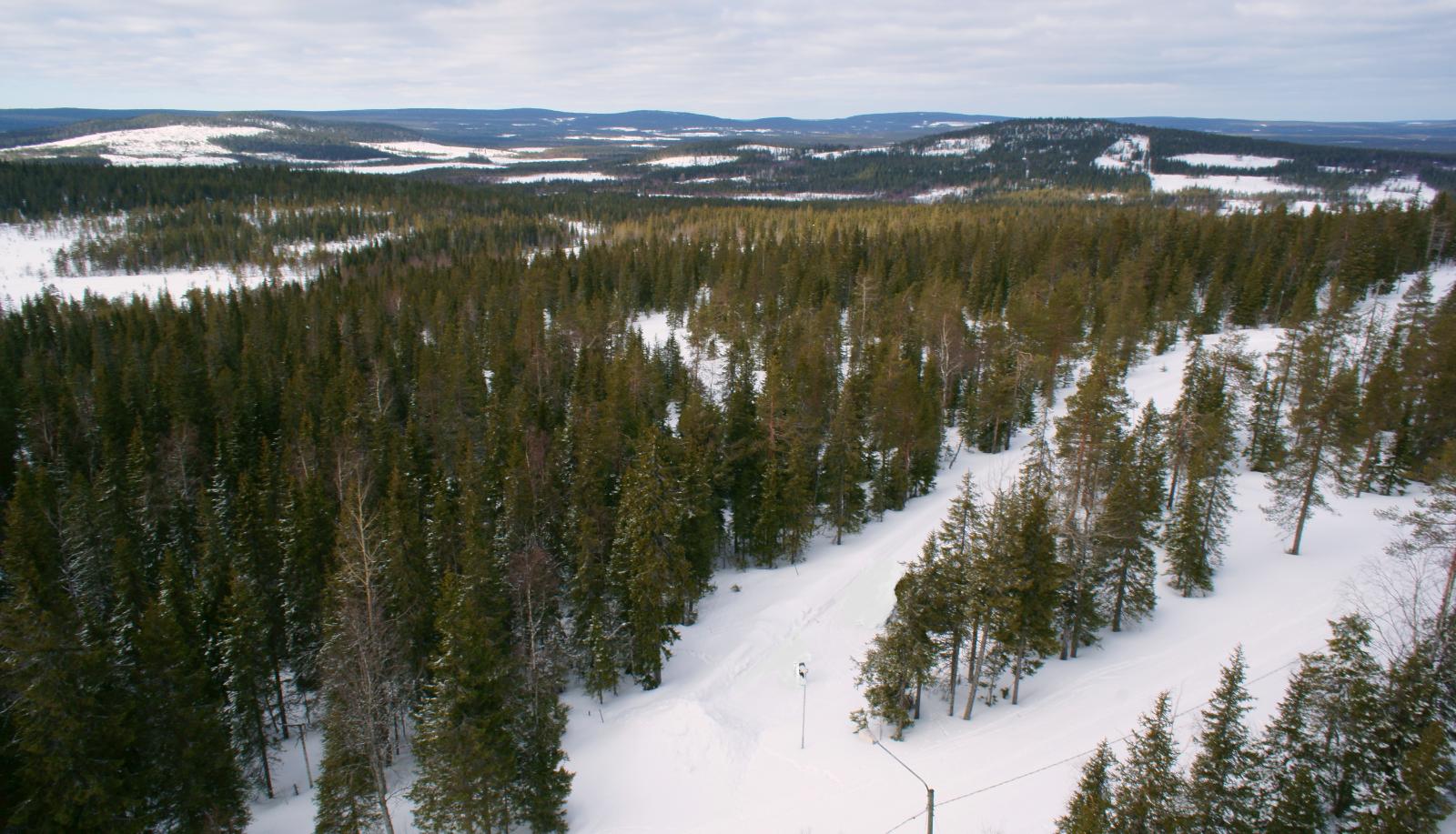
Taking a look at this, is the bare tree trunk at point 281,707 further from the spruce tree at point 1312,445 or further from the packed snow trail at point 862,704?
the spruce tree at point 1312,445

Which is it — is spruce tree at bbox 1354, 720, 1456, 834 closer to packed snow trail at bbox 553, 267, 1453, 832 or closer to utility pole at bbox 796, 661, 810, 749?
packed snow trail at bbox 553, 267, 1453, 832

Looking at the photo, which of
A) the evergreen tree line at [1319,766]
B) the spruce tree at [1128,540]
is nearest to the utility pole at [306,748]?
the evergreen tree line at [1319,766]

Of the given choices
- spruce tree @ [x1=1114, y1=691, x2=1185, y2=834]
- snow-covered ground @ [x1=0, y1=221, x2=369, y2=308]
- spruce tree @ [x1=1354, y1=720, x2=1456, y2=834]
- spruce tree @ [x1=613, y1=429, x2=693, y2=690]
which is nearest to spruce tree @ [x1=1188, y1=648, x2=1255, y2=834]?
spruce tree @ [x1=1114, y1=691, x2=1185, y2=834]

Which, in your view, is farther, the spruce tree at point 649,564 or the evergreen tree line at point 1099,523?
the spruce tree at point 649,564

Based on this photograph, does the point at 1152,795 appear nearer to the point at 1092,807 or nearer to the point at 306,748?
Result: the point at 1092,807

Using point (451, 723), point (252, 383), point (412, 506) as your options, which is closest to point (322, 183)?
point (252, 383)

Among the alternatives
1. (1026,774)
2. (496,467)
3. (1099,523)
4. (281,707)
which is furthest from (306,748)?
(1099,523)

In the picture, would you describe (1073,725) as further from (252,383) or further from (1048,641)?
(252,383)
